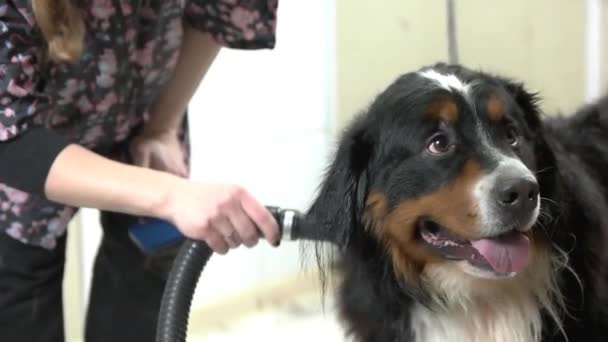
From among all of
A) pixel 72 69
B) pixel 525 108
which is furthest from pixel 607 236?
pixel 72 69

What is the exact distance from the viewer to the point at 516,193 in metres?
1.06

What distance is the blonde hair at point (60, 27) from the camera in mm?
1089

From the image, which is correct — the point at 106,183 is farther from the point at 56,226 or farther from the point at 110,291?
the point at 110,291

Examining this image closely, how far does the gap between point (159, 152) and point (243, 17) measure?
303 millimetres

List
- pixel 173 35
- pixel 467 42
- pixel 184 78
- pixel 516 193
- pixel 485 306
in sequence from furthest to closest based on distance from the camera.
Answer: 1. pixel 467 42
2. pixel 184 78
3. pixel 173 35
4. pixel 485 306
5. pixel 516 193

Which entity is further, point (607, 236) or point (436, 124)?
point (607, 236)

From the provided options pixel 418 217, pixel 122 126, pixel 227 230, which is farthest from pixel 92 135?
pixel 418 217

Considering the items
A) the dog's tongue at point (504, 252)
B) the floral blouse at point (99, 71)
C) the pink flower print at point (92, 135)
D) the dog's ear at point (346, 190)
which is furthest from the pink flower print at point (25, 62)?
the dog's tongue at point (504, 252)

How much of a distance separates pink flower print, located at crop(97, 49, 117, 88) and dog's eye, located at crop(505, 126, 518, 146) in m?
0.63

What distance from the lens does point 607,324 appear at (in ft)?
4.23

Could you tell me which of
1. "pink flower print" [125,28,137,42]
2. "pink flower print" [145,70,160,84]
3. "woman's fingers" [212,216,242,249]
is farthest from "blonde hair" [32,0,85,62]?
"woman's fingers" [212,216,242,249]

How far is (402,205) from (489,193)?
0.49 feet

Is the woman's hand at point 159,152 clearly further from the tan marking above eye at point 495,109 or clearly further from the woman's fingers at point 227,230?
the tan marking above eye at point 495,109

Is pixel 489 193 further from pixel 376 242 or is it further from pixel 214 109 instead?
pixel 214 109
